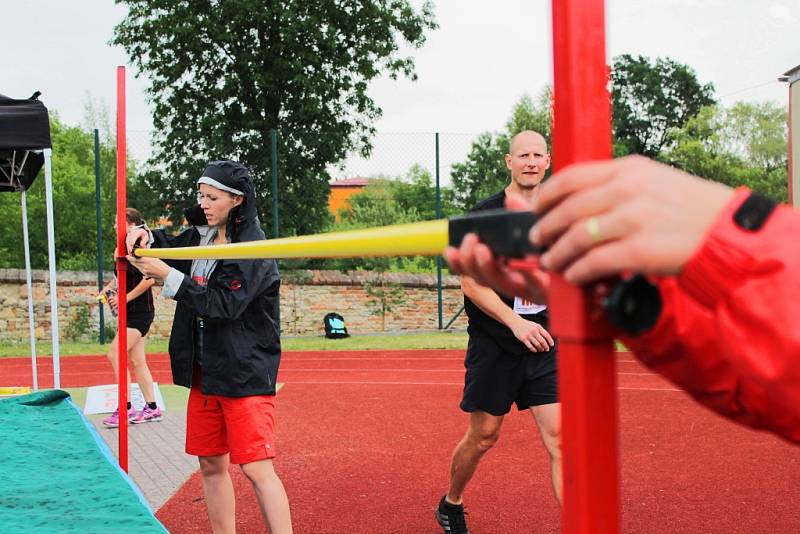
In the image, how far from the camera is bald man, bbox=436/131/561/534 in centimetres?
393

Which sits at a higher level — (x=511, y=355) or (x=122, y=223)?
(x=122, y=223)

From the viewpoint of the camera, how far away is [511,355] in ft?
13.3

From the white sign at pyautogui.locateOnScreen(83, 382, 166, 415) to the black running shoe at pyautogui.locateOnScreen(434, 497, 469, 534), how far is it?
420 centimetres

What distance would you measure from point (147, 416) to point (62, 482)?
3157mm

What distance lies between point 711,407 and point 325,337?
1486cm

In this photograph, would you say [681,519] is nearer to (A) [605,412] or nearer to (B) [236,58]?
(A) [605,412]

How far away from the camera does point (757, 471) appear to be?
5469 millimetres

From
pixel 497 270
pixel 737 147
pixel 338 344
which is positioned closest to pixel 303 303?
pixel 338 344

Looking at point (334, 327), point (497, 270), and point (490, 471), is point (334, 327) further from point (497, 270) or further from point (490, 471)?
point (497, 270)

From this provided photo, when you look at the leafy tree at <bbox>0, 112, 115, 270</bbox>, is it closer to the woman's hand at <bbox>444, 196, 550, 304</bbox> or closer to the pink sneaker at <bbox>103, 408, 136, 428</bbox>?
the pink sneaker at <bbox>103, 408, 136, 428</bbox>

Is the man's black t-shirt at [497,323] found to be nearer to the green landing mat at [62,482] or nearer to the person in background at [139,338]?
the green landing mat at [62,482]

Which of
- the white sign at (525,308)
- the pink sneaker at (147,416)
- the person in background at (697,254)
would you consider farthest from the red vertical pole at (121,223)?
the person in background at (697,254)

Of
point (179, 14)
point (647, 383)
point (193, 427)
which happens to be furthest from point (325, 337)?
point (179, 14)

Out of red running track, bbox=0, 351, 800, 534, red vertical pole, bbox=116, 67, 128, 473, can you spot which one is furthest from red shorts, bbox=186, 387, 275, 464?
red running track, bbox=0, 351, 800, 534
